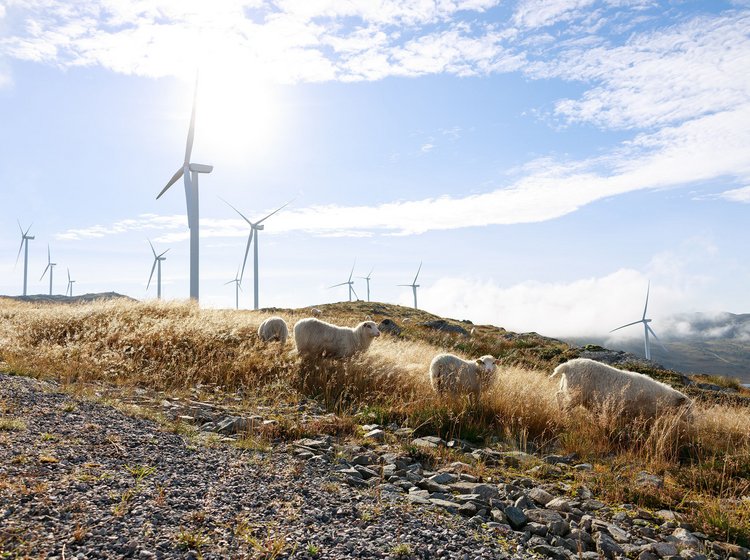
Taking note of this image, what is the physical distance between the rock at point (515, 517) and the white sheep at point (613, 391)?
19.9 ft

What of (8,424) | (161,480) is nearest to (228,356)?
(8,424)

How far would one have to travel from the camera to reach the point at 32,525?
157 inches

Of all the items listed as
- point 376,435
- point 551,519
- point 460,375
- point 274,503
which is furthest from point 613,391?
point 274,503

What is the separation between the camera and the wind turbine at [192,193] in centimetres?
3562

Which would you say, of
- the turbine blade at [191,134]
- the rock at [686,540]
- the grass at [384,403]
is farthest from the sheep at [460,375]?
the turbine blade at [191,134]

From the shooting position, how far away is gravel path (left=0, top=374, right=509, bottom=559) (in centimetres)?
399

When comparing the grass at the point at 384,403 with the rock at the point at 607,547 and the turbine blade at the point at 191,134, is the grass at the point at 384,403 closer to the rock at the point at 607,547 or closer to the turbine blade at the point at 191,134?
the rock at the point at 607,547

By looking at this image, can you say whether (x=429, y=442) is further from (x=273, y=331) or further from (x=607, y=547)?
(x=273, y=331)

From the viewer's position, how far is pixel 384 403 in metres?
10.6

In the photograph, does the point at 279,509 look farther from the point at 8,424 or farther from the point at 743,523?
the point at 743,523

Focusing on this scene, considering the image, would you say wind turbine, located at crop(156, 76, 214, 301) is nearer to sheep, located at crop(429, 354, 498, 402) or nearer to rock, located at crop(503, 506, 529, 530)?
sheep, located at crop(429, 354, 498, 402)

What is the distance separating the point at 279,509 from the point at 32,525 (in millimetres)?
2017

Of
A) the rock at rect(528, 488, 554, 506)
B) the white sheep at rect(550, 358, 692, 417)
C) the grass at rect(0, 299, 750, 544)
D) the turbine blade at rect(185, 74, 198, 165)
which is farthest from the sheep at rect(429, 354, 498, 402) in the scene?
the turbine blade at rect(185, 74, 198, 165)

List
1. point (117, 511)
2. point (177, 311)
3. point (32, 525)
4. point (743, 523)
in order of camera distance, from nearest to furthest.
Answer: point (32, 525), point (117, 511), point (743, 523), point (177, 311)
